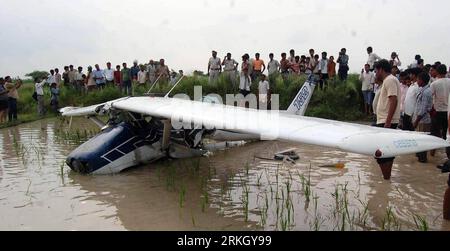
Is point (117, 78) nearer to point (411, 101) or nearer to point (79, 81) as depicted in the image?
point (79, 81)

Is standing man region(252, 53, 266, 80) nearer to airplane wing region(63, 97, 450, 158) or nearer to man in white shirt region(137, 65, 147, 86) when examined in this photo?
man in white shirt region(137, 65, 147, 86)

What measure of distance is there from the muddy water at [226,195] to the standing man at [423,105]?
0.79 meters

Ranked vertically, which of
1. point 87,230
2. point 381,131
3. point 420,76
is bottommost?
point 87,230

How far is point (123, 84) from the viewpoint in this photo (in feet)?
69.0

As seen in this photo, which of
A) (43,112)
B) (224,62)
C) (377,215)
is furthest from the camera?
(43,112)

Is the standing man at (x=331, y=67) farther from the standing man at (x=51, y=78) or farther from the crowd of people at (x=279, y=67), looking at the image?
the standing man at (x=51, y=78)

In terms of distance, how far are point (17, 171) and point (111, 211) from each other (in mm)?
3642

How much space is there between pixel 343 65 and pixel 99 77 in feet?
38.8

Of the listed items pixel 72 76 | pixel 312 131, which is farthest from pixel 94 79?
pixel 312 131

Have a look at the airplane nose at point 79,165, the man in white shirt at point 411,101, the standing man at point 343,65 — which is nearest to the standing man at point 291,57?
the standing man at point 343,65

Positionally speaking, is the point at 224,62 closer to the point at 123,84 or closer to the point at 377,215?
the point at 123,84

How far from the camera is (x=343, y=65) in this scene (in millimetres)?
17328

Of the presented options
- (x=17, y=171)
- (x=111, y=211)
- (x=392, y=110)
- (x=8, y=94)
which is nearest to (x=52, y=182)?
(x=17, y=171)

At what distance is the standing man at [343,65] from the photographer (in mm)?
17031
